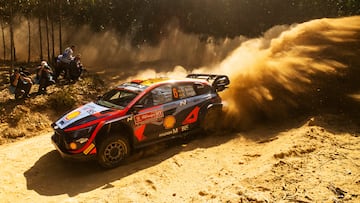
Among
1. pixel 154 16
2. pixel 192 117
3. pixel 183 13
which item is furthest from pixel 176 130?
pixel 154 16

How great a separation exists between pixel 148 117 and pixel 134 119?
1.14 ft

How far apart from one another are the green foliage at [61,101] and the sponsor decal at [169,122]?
5.32 metres

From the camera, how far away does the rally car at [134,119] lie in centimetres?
693

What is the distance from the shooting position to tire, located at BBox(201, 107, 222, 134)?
341 inches

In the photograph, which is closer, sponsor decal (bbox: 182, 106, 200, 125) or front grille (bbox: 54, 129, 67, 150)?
front grille (bbox: 54, 129, 67, 150)

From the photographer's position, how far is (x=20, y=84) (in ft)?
36.6

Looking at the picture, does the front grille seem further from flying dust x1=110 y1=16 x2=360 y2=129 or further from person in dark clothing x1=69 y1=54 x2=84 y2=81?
person in dark clothing x1=69 y1=54 x2=84 y2=81

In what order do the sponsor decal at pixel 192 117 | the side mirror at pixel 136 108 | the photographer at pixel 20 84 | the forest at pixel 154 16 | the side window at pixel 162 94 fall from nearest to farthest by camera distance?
the side mirror at pixel 136 108 < the side window at pixel 162 94 < the sponsor decal at pixel 192 117 < the photographer at pixel 20 84 < the forest at pixel 154 16

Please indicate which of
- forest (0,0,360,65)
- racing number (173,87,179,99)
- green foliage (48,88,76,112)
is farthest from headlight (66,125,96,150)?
forest (0,0,360,65)

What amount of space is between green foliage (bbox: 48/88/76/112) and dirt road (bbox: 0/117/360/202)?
2912 millimetres

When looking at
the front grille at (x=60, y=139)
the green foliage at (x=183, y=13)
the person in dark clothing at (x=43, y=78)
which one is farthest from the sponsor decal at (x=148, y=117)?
the green foliage at (x=183, y=13)

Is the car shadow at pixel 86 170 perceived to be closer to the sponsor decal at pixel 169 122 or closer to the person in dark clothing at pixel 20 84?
the sponsor decal at pixel 169 122

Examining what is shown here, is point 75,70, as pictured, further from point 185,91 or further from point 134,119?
point 134,119

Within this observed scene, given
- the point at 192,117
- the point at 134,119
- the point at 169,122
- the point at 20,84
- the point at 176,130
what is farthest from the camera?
the point at 20,84
